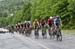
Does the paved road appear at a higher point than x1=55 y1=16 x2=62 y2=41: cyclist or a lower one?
lower

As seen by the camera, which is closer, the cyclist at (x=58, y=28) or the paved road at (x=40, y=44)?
the paved road at (x=40, y=44)

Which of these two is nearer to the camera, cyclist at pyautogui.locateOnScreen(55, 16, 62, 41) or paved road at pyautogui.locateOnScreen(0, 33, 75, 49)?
paved road at pyautogui.locateOnScreen(0, 33, 75, 49)

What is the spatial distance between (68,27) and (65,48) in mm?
42318

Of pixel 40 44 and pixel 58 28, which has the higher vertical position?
pixel 58 28

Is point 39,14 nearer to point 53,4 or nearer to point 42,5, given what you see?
point 42,5

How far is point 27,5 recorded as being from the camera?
131500 mm

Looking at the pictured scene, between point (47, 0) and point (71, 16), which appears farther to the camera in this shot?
point (47, 0)

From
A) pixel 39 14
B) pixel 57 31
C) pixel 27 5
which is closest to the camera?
pixel 57 31

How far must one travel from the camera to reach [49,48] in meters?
17.5

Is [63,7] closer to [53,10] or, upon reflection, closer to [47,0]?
[53,10]

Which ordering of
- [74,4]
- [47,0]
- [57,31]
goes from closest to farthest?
[57,31] → [74,4] → [47,0]

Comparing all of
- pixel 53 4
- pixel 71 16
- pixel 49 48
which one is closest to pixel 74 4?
pixel 71 16

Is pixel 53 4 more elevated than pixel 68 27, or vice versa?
pixel 53 4

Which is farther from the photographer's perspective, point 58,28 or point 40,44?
point 58,28
